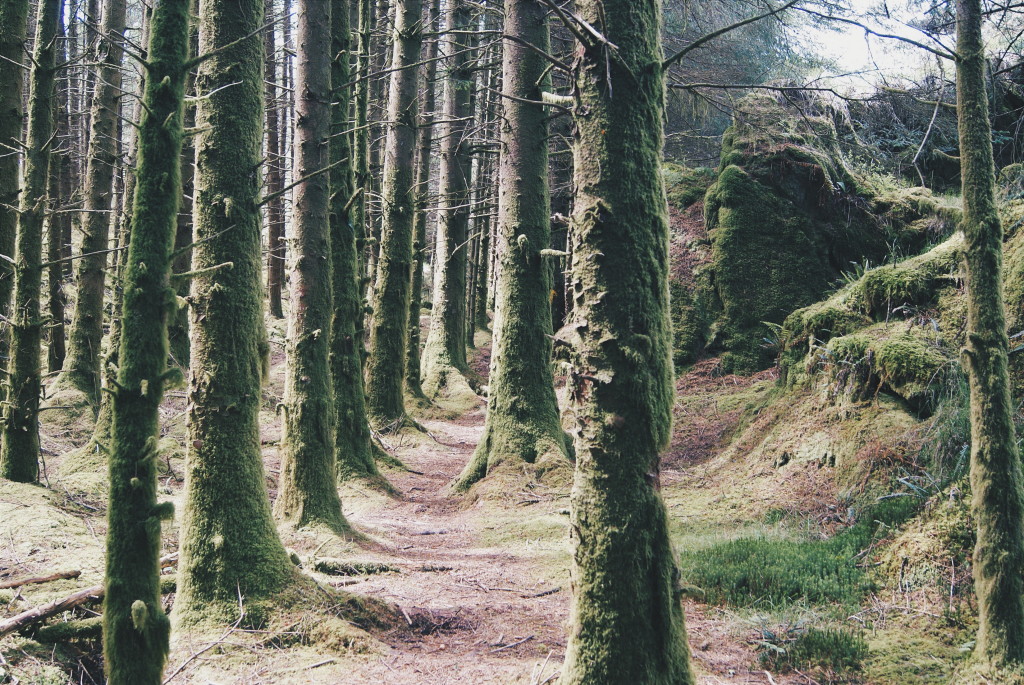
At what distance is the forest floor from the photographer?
167 inches

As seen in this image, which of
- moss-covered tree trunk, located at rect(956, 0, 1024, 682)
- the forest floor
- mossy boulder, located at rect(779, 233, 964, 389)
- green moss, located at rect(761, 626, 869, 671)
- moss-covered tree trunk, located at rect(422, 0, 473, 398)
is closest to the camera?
the forest floor

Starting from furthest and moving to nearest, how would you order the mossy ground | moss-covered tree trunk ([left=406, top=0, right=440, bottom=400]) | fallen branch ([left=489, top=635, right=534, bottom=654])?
1. moss-covered tree trunk ([left=406, top=0, right=440, bottom=400])
2. fallen branch ([left=489, top=635, right=534, bottom=654])
3. the mossy ground

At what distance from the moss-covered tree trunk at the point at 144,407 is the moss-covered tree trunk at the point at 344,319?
6028 millimetres

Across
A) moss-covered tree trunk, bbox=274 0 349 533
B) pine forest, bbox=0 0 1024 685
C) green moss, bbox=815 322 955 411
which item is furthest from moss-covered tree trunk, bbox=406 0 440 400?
green moss, bbox=815 322 955 411

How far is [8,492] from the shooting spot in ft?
22.8

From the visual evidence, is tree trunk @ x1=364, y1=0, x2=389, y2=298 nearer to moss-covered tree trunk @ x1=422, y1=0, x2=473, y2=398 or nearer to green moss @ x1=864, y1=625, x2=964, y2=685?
moss-covered tree trunk @ x1=422, y1=0, x2=473, y2=398

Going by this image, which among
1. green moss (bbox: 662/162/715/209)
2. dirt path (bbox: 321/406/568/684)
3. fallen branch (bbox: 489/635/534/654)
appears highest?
green moss (bbox: 662/162/715/209)

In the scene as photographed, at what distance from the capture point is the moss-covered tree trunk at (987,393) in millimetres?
4355

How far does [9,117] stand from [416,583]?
250 inches

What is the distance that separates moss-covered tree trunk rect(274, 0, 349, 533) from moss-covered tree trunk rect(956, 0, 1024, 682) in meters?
5.30

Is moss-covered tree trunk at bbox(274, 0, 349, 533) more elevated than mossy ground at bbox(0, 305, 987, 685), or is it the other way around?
moss-covered tree trunk at bbox(274, 0, 349, 533)

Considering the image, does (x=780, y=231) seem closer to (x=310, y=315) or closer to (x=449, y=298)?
(x=449, y=298)

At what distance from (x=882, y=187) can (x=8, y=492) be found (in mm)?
14206

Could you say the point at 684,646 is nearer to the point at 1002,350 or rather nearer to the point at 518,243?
the point at 1002,350
